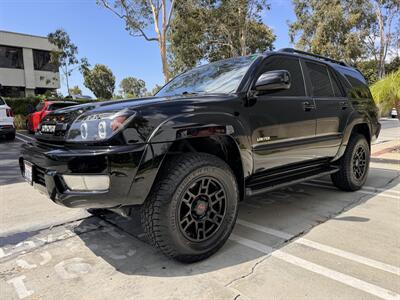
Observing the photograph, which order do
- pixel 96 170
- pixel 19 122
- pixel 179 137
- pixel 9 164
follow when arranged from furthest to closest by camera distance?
pixel 19 122 < pixel 9 164 < pixel 179 137 < pixel 96 170

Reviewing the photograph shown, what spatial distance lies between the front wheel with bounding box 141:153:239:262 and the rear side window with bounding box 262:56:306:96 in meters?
1.32

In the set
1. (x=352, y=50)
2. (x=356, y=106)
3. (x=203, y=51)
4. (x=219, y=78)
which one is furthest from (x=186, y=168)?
(x=352, y=50)

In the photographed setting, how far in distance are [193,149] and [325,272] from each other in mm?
1456

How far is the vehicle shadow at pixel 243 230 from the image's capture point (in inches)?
111

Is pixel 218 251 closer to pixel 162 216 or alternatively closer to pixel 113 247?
pixel 162 216

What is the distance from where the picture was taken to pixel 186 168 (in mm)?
2674

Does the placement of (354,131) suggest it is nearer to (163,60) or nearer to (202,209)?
(202,209)

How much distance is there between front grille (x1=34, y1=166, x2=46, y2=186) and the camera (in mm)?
2756

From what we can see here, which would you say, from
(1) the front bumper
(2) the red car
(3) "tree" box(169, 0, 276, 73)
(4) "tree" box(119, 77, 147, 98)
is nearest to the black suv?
(1) the front bumper

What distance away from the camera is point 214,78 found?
12.3 feet

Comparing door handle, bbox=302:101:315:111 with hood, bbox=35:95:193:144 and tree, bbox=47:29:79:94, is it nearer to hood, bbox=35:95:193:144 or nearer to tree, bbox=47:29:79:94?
hood, bbox=35:95:193:144

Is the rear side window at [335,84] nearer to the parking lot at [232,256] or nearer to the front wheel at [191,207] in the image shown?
the parking lot at [232,256]

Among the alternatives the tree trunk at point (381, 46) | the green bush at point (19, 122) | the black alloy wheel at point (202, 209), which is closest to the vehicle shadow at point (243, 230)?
the black alloy wheel at point (202, 209)

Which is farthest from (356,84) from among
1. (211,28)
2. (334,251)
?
(211,28)
